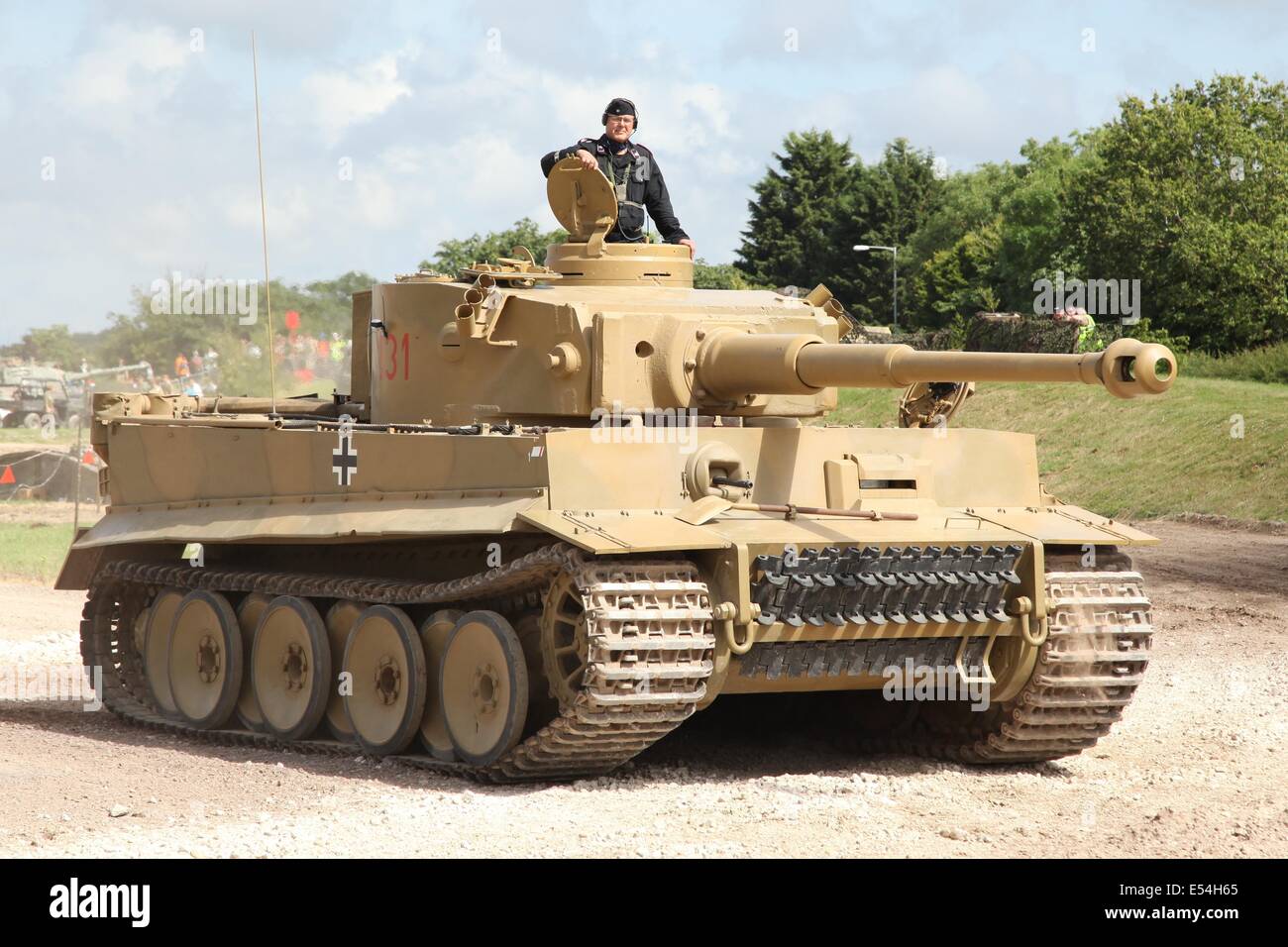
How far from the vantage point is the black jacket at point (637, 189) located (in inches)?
546

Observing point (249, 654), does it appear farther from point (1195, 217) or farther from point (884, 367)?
point (1195, 217)

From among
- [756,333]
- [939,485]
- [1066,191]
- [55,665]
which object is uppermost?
[1066,191]

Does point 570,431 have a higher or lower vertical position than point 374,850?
higher

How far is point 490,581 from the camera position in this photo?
1106cm

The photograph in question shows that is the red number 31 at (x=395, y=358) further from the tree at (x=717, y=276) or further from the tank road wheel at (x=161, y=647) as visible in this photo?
the tree at (x=717, y=276)

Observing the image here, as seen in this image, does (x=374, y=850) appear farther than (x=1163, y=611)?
No

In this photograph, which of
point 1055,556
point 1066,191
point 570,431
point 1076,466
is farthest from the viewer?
point 1066,191

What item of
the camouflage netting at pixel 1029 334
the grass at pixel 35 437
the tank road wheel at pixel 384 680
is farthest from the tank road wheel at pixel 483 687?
the grass at pixel 35 437

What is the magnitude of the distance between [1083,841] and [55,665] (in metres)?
12.6

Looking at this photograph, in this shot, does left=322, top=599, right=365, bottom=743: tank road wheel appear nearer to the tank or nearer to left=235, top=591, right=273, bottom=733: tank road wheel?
the tank

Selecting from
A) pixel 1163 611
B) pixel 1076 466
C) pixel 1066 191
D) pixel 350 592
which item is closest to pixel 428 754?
pixel 350 592

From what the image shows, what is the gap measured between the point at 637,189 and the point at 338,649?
4205mm

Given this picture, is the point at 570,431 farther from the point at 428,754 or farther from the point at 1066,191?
the point at 1066,191

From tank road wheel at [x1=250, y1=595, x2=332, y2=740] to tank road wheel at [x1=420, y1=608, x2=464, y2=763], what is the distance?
1096 millimetres
